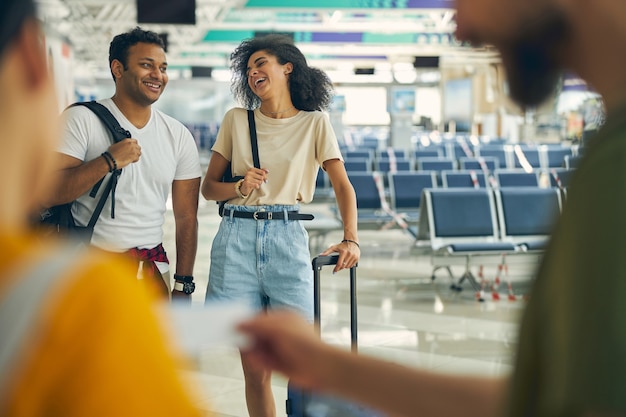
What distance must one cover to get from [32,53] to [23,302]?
0.56 ft

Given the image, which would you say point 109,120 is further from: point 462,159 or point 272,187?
point 462,159

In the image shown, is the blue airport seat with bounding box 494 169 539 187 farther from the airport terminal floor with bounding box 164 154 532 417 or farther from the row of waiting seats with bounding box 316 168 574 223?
the airport terminal floor with bounding box 164 154 532 417

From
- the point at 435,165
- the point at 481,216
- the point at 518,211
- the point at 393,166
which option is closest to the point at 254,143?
the point at 481,216

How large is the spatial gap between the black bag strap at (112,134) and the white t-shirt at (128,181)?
0.9 inches

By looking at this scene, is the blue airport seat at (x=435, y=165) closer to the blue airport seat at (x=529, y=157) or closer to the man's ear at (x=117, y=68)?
the blue airport seat at (x=529, y=157)

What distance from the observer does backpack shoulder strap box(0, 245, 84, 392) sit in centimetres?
57

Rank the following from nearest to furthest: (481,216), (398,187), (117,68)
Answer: (117,68) → (481,216) → (398,187)

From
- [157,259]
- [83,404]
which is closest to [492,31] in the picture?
[83,404]

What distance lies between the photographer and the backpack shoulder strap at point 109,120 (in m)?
3.29

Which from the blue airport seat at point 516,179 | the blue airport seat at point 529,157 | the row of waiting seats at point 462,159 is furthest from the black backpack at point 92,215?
the blue airport seat at point 529,157

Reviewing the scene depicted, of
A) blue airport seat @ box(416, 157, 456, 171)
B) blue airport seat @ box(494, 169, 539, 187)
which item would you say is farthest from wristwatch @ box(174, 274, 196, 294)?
blue airport seat @ box(416, 157, 456, 171)

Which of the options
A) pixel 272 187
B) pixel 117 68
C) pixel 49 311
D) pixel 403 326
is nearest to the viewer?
pixel 49 311

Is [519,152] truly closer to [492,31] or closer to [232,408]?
[232,408]

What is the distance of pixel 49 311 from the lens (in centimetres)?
57
